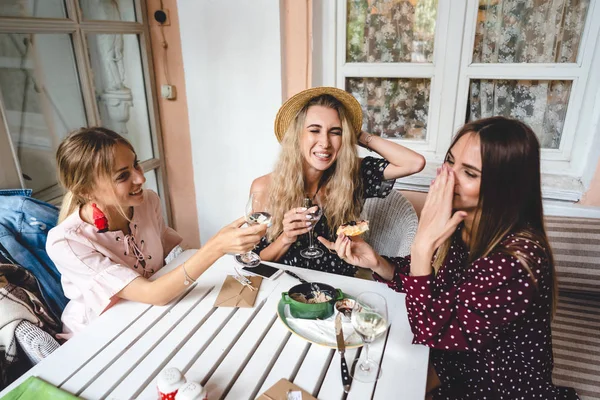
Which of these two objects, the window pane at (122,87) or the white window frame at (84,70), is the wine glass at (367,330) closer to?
the white window frame at (84,70)

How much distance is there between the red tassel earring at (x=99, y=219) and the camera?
1.41 m

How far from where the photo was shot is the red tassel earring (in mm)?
1405

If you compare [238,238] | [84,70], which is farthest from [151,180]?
[238,238]

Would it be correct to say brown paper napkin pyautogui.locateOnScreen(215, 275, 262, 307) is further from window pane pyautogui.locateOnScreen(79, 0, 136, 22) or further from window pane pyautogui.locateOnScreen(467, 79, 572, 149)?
window pane pyautogui.locateOnScreen(79, 0, 136, 22)

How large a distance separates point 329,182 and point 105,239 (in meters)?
0.96

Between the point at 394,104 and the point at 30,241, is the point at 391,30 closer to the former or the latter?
the point at 394,104

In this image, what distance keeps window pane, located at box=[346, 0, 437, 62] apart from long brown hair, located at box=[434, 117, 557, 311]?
4.25ft

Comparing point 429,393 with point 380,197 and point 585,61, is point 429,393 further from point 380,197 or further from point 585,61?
point 585,61

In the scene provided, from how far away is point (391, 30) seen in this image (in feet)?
7.70

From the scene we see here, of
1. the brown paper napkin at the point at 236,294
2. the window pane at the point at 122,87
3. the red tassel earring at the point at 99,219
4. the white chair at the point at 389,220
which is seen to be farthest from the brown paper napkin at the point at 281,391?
the window pane at the point at 122,87

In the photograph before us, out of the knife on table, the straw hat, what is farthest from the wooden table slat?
the straw hat

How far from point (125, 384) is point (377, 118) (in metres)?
2.04

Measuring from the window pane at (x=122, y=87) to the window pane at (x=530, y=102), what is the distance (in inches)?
83.3

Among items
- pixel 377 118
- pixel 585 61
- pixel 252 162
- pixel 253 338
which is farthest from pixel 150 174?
pixel 585 61
